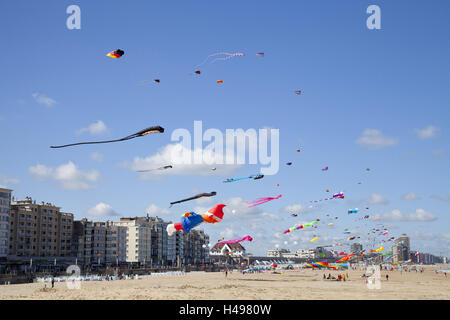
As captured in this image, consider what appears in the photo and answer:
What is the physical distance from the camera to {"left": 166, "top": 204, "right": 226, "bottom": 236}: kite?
44.0 meters

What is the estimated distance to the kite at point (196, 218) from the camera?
4403cm

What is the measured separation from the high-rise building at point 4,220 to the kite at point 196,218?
56.1 m

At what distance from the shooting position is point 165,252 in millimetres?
156250

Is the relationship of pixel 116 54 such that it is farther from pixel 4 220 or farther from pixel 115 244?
pixel 115 244

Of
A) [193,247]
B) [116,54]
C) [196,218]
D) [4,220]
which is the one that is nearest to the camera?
[116,54]

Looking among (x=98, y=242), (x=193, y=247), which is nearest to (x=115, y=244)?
(x=98, y=242)

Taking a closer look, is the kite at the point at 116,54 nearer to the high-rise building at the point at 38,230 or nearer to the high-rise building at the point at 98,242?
the high-rise building at the point at 38,230

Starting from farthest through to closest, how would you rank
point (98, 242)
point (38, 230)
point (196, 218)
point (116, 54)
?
point (98, 242), point (38, 230), point (196, 218), point (116, 54)

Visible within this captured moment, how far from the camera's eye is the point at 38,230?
342 ft

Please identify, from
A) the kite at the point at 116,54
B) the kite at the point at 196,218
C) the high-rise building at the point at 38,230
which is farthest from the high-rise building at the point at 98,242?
the kite at the point at 116,54

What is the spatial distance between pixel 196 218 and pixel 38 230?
71250mm

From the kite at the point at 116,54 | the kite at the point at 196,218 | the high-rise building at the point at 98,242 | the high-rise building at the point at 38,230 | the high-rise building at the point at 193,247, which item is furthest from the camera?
the high-rise building at the point at 193,247

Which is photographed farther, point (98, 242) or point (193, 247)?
point (193, 247)
